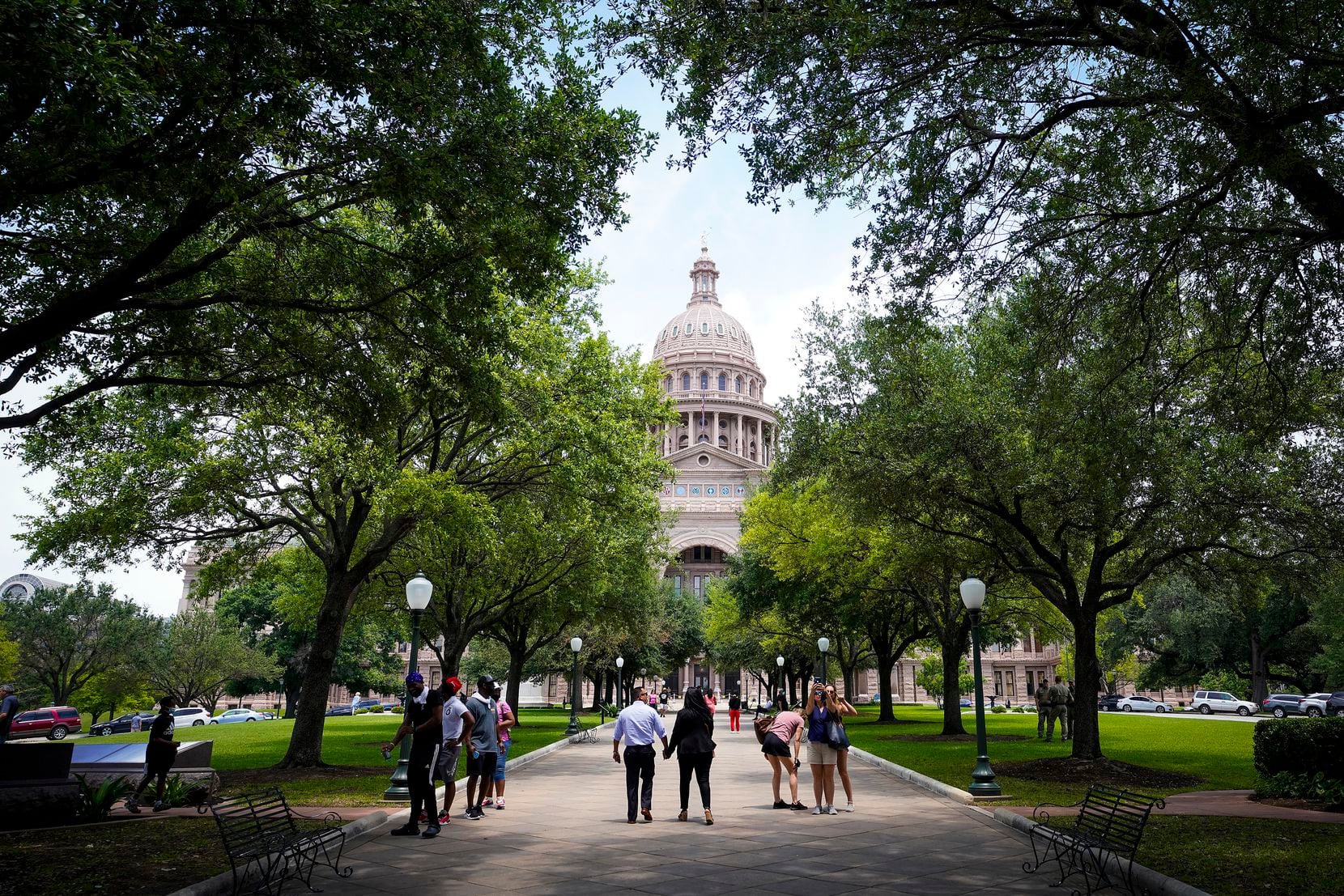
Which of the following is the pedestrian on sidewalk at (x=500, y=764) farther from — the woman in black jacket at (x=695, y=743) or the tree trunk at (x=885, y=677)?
the tree trunk at (x=885, y=677)

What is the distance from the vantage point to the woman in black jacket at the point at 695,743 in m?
12.6

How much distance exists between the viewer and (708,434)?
4840 inches

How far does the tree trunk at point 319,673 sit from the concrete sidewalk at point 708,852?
6559mm

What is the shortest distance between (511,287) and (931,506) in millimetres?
12265

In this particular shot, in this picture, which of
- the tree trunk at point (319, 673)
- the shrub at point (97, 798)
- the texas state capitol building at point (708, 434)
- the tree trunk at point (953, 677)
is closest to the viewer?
the shrub at point (97, 798)

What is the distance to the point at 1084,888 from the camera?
8.52 m

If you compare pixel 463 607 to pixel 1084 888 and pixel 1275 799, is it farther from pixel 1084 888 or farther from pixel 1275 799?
pixel 1084 888

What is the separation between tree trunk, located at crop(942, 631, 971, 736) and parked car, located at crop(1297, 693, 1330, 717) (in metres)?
21.1

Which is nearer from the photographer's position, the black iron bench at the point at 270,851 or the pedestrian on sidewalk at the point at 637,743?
the black iron bench at the point at 270,851

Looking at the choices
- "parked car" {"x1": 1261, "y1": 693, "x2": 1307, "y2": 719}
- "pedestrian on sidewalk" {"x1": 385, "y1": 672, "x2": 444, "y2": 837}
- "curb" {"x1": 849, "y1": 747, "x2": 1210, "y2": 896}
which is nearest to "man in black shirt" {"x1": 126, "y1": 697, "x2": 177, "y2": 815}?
"pedestrian on sidewalk" {"x1": 385, "y1": 672, "x2": 444, "y2": 837}

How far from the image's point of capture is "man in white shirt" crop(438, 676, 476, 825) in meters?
12.5

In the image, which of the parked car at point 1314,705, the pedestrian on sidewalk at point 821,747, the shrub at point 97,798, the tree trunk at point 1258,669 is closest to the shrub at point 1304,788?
the pedestrian on sidewalk at point 821,747

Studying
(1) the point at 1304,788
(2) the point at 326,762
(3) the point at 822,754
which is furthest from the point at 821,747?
(2) the point at 326,762

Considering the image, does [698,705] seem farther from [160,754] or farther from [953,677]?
[953,677]
